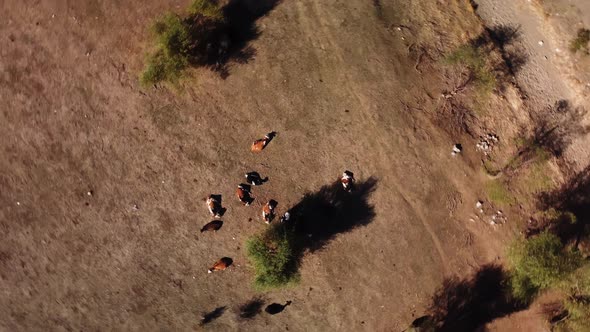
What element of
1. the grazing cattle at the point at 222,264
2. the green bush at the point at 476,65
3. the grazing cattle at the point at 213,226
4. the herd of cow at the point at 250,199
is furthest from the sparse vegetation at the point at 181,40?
the green bush at the point at 476,65

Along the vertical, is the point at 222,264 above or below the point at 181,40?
below

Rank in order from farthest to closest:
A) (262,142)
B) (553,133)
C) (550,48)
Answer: (550,48) → (553,133) → (262,142)

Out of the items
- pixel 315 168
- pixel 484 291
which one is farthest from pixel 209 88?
pixel 484 291

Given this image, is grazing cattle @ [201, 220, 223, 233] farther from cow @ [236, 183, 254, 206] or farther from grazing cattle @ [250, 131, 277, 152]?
grazing cattle @ [250, 131, 277, 152]

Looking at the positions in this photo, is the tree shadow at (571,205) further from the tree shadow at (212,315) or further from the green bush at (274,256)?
the tree shadow at (212,315)

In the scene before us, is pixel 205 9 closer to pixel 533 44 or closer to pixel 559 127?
pixel 533 44

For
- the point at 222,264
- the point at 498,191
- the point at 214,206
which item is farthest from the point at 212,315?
the point at 498,191
